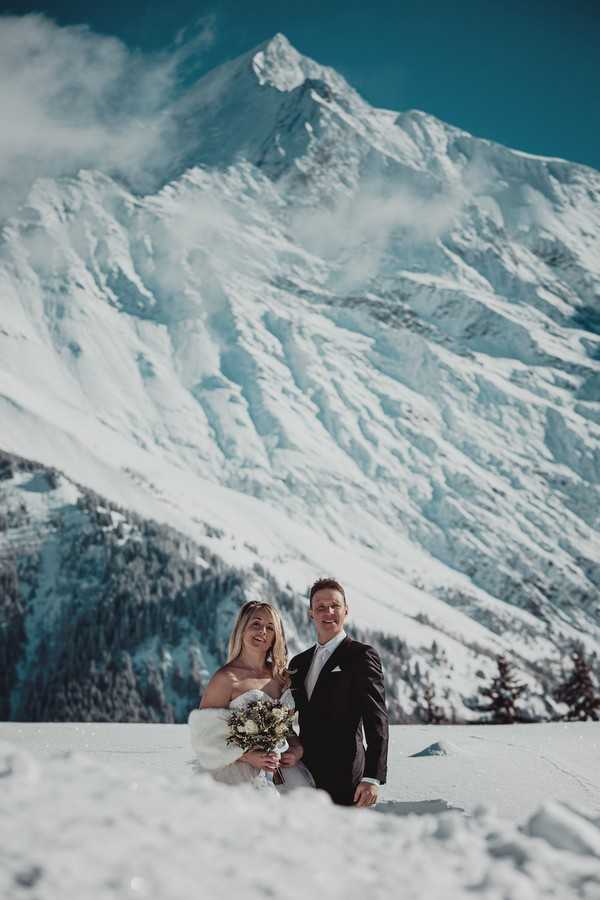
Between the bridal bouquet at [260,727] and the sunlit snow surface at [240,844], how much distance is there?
8.49 feet

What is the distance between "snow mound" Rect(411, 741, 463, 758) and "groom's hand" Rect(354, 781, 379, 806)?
23.3ft

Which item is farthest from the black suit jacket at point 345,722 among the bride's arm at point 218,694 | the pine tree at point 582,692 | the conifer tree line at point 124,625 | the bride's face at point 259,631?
the conifer tree line at point 124,625

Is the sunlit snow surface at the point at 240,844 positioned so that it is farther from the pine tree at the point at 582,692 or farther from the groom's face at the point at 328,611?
the pine tree at the point at 582,692

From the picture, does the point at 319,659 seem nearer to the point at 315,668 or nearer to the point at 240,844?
the point at 315,668

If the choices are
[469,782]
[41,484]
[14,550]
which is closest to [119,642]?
[14,550]

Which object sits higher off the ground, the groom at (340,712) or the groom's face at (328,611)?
the groom's face at (328,611)

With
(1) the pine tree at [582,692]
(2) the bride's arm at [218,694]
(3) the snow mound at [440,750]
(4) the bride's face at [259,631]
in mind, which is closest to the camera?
(2) the bride's arm at [218,694]

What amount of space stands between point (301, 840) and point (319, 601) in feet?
12.2

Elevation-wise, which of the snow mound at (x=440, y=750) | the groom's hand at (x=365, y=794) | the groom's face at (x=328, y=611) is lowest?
the snow mound at (x=440, y=750)

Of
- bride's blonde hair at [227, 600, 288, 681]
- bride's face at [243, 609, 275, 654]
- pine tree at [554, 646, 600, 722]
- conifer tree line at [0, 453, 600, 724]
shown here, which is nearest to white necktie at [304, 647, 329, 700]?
bride's blonde hair at [227, 600, 288, 681]

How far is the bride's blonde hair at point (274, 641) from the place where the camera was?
660cm

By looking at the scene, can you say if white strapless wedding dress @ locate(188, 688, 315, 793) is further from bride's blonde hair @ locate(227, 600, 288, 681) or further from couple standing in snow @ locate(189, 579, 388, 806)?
bride's blonde hair @ locate(227, 600, 288, 681)

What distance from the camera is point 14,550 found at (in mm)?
143625

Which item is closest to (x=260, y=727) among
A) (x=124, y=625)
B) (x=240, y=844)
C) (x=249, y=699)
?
(x=249, y=699)
